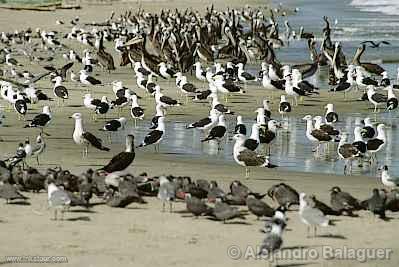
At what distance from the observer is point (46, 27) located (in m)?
45.8

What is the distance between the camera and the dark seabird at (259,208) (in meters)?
10.5

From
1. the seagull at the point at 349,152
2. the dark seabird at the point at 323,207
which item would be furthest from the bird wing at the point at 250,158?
the dark seabird at the point at 323,207

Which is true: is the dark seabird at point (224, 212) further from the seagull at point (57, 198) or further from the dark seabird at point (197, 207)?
the seagull at point (57, 198)

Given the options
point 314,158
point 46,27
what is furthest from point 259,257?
point 46,27

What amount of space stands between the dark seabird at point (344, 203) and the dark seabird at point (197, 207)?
144 centimetres

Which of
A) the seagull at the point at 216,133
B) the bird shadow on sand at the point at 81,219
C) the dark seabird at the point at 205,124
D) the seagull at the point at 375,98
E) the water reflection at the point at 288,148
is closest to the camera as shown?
the bird shadow on sand at the point at 81,219

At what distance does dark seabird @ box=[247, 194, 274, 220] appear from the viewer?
412 inches

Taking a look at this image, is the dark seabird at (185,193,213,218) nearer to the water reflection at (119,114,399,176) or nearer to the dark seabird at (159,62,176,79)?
the water reflection at (119,114,399,176)

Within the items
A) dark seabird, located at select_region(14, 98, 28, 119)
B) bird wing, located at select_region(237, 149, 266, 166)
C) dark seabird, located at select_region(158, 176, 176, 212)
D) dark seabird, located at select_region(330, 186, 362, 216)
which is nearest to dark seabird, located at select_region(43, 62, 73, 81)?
dark seabird, located at select_region(14, 98, 28, 119)

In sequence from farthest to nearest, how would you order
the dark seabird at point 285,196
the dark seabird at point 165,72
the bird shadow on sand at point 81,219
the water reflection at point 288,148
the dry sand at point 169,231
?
the dark seabird at point 165,72, the water reflection at point 288,148, the dark seabird at point 285,196, the bird shadow on sand at point 81,219, the dry sand at point 169,231

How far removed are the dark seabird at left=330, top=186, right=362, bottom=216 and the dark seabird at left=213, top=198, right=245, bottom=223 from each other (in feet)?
3.77

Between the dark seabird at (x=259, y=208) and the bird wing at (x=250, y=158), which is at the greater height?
the bird wing at (x=250, y=158)

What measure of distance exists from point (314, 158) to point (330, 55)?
1212 cm

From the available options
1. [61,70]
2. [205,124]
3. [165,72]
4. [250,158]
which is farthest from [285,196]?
[61,70]
